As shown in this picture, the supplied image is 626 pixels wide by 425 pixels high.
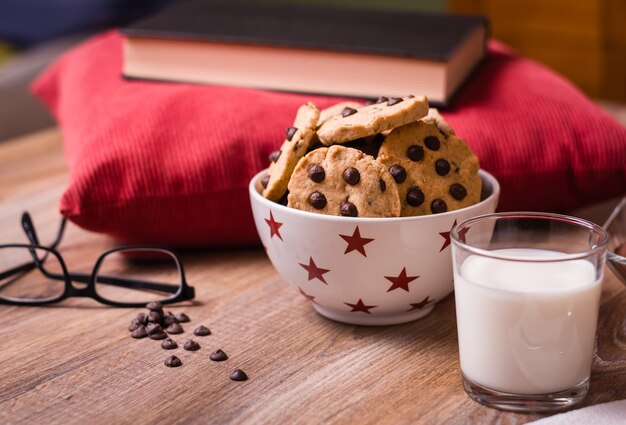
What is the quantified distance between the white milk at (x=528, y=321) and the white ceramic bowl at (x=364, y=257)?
3.5 inches

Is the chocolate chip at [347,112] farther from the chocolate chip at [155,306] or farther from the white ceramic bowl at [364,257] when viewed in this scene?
the chocolate chip at [155,306]

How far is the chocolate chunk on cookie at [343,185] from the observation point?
0.72 metres

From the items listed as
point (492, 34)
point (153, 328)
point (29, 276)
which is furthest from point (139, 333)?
point (492, 34)

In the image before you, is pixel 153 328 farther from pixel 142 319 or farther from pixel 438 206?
pixel 438 206

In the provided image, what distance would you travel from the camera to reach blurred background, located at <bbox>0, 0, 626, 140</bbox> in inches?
81.1

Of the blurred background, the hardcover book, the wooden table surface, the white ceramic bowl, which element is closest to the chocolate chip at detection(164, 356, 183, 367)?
the wooden table surface

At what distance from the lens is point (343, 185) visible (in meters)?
0.73

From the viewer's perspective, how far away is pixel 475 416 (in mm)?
649

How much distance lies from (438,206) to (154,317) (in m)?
0.30

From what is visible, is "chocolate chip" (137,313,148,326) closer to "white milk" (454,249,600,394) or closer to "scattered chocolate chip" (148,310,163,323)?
"scattered chocolate chip" (148,310,163,323)

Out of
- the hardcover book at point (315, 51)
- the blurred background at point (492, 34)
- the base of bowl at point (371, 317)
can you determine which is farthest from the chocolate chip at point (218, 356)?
the blurred background at point (492, 34)

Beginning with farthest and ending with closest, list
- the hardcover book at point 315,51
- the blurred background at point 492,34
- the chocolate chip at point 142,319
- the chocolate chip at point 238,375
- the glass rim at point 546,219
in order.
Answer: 1. the blurred background at point 492,34
2. the hardcover book at point 315,51
3. the chocolate chip at point 142,319
4. the chocolate chip at point 238,375
5. the glass rim at point 546,219

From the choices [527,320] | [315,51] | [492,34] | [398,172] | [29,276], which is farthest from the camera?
[492,34]

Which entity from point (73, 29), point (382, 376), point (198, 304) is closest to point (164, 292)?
point (198, 304)
